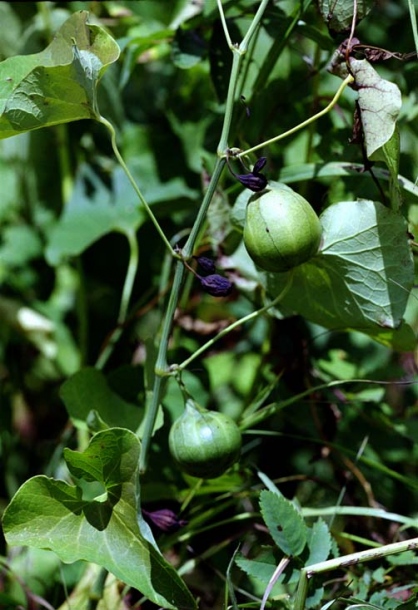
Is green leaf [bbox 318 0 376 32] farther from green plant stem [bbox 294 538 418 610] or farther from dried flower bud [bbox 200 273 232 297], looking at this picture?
green plant stem [bbox 294 538 418 610]

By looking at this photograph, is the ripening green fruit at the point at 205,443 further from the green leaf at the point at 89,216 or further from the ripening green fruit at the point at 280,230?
A: the green leaf at the point at 89,216

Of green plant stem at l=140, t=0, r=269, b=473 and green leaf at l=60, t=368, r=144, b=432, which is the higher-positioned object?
green plant stem at l=140, t=0, r=269, b=473

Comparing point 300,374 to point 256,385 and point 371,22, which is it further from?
point 371,22

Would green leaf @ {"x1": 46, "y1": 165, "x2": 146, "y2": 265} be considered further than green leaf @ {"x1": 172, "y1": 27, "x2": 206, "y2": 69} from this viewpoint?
Yes

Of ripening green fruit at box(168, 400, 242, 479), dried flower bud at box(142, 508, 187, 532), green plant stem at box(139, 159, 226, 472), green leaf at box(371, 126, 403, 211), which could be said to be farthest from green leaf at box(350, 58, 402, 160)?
dried flower bud at box(142, 508, 187, 532)

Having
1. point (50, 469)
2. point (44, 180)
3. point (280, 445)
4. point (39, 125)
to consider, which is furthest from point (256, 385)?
point (44, 180)

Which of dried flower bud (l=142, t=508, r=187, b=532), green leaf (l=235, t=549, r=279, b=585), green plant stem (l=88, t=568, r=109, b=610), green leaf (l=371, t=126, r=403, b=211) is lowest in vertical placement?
green plant stem (l=88, t=568, r=109, b=610)

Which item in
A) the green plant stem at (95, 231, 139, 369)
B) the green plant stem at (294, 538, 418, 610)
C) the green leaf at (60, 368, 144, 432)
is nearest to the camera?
the green plant stem at (294, 538, 418, 610)
